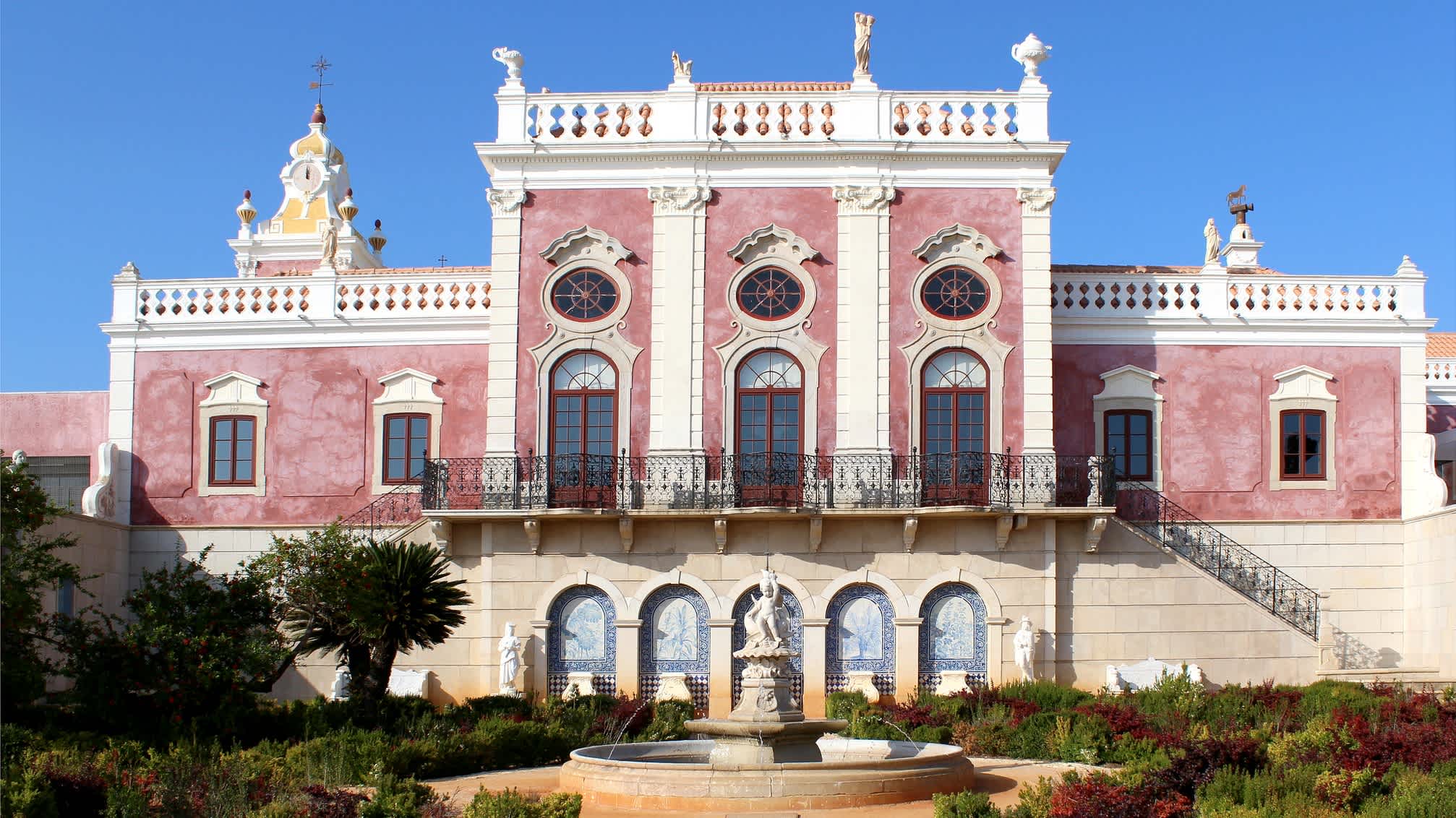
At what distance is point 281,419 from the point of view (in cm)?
3219

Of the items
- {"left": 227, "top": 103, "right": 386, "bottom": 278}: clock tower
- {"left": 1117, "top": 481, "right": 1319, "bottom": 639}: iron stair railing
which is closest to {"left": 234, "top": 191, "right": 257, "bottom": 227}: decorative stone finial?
{"left": 227, "top": 103, "right": 386, "bottom": 278}: clock tower

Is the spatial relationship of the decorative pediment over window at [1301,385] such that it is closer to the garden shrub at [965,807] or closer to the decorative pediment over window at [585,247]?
the decorative pediment over window at [585,247]

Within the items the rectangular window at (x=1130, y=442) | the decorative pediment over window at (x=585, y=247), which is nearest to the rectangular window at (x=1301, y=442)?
the rectangular window at (x=1130, y=442)

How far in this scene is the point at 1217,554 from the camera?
3058cm

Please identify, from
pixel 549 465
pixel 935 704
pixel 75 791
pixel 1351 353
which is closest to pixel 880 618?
pixel 935 704

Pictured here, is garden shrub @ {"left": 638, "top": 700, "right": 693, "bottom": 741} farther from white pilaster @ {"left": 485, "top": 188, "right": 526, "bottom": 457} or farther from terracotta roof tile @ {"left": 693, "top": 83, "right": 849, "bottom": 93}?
terracotta roof tile @ {"left": 693, "top": 83, "right": 849, "bottom": 93}

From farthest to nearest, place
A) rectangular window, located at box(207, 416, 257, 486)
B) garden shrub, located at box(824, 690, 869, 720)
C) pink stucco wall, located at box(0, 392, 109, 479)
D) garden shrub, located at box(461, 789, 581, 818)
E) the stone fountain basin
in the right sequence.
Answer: pink stucco wall, located at box(0, 392, 109, 479)
rectangular window, located at box(207, 416, 257, 486)
garden shrub, located at box(824, 690, 869, 720)
the stone fountain basin
garden shrub, located at box(461, 789, 581, 818)

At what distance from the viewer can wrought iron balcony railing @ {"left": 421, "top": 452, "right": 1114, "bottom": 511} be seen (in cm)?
2912

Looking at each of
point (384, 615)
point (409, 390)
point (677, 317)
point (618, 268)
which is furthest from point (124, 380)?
point (384, 615)

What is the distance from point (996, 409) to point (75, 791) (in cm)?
1712

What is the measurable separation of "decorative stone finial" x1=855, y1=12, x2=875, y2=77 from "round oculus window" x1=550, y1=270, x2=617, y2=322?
5.80m

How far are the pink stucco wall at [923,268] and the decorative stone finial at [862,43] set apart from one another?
2.32m

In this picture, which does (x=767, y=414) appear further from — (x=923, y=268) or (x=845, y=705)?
(x=845, y=705)

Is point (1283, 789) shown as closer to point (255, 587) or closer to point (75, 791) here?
point (75, 791)
